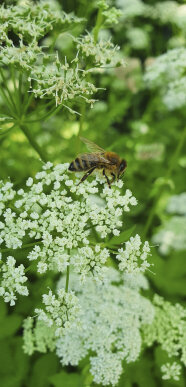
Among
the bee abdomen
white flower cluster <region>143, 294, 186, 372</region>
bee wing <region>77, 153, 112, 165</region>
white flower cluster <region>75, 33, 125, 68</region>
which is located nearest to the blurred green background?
white flower cluster <region>143, 294, 186, 372</region>

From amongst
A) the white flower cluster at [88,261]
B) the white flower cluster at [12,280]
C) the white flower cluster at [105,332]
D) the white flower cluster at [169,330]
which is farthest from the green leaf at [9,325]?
the white flower cluster at [88,261]

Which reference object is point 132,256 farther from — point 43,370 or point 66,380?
point 43,370

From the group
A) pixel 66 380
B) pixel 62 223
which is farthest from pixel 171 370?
pixel 62 223

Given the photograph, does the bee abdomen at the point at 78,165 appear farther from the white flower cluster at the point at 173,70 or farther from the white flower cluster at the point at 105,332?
the white flower cluster at the point at 173,70

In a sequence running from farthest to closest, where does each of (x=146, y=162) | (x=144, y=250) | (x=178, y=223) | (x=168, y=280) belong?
1. (x=146, y=162)
2. (x=178, y=223)
3. (x=168, y=280)
4. (x=144, y=250)

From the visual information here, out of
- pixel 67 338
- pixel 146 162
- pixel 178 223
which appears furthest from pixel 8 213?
pixel 146 162

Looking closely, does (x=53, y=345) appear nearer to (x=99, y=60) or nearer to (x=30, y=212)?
(x=30, y=212)
